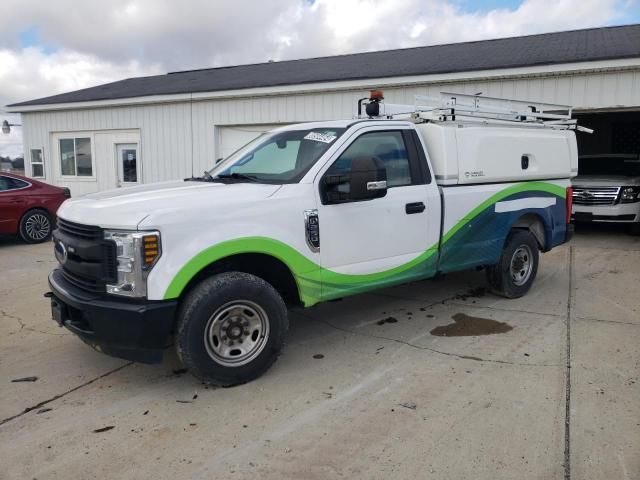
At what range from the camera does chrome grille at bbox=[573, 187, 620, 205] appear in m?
10.5

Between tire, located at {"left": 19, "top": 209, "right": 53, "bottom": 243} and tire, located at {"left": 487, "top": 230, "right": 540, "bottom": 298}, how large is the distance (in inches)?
342

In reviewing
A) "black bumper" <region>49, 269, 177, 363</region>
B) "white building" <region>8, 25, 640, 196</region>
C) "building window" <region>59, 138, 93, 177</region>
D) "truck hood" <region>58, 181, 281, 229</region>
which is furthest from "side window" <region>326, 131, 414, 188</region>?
"building window" <region>59, 138, 93, 177</region>

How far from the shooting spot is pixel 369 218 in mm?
4531

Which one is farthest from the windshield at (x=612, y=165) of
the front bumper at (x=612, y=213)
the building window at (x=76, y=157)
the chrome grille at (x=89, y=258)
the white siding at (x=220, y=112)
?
the building window at (x=76, y=157)

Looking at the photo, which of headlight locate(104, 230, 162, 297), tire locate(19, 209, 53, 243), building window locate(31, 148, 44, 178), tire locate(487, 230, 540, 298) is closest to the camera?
headlight locate(104, 230, 162, 297)

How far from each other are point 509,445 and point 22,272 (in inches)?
Result: 289

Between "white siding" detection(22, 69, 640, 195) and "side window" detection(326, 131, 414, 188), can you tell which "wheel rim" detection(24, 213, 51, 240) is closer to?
"white siding" detection(22, 69, 640, 195)

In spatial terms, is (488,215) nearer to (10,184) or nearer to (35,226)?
(35,226)

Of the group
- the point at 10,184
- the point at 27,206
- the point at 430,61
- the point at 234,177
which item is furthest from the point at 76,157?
the point at 234,177

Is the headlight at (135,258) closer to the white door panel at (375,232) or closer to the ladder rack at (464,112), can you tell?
the white door panel at (375,232)

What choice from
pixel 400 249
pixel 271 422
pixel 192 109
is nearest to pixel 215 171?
pixel 400 249

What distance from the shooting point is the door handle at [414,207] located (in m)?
4.80

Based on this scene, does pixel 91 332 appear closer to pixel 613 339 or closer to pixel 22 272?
pixel 613 339

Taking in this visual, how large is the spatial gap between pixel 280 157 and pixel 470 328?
2.47m
